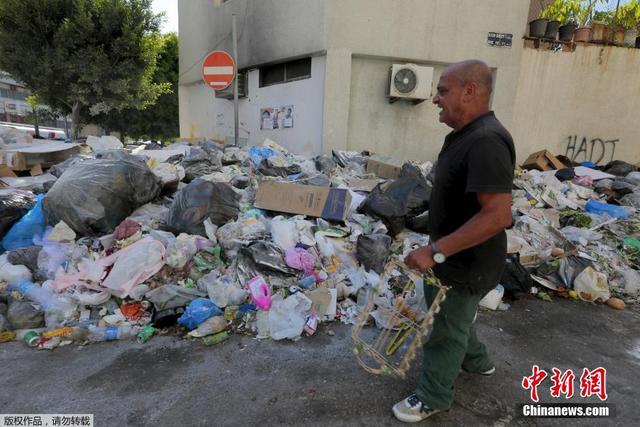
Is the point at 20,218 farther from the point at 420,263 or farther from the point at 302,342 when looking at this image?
the point at 420,263

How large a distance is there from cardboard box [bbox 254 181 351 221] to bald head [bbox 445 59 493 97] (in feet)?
7.32

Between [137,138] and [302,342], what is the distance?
58.7ft

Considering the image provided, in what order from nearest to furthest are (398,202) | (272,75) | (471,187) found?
1. (471,187)
2. (398,202)
3. (272,75)

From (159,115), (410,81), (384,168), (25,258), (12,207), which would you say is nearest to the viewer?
(25,258)

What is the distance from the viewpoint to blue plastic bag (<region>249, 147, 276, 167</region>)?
17.4ft

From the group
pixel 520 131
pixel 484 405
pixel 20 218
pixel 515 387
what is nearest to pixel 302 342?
pixel 484 405

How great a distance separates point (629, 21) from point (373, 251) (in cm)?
817

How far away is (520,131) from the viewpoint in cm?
736

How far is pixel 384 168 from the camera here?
17.1ft

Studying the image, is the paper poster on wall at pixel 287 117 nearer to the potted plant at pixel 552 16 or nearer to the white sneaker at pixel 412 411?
the potted plant at pixel 552 16

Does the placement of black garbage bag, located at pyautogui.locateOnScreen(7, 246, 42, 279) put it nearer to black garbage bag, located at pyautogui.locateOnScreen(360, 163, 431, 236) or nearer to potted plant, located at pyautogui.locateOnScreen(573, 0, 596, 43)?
black garbage bag, located at pyautogui.locateOnScreen(360, 163, 431, 236)

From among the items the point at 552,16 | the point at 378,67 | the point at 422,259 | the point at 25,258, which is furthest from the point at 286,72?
the point at 422,259

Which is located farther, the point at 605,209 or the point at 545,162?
the point at 545,162

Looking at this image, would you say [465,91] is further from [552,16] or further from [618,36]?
[618,36]
